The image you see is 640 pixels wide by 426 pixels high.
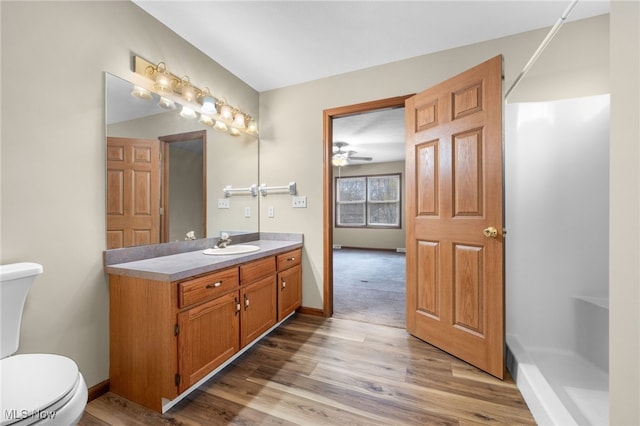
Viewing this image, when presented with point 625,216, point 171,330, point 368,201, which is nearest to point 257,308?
point 171,330

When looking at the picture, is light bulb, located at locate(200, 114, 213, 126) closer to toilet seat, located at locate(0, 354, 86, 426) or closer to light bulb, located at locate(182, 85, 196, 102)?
light bulb, located at locate(182, 85, 196, 102)

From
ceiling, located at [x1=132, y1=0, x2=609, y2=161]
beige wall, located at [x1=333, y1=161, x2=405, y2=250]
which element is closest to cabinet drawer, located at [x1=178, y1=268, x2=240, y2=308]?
ceiling, located at [x1=132, y1=0, x2=609, y2=161]

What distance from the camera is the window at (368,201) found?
23.0 feet

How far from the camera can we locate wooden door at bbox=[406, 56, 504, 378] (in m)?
1.67

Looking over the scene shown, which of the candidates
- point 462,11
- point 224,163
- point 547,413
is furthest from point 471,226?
point 224,163

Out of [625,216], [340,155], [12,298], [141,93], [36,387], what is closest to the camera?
[625,216]

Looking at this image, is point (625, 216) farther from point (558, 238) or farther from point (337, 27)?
point (337, 27)

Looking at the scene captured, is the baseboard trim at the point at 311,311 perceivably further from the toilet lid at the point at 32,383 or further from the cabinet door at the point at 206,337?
the toilet lid at the point at 32,383

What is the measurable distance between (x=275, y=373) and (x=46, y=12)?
2395 millimetres

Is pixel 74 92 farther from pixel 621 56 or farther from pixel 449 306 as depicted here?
pixel 449 306

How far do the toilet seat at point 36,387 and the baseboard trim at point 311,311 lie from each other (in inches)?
77.0

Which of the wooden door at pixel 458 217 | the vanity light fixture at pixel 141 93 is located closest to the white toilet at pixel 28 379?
the vanity light fixture at pixel 141 93

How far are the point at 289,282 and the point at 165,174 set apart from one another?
1394 millimetres

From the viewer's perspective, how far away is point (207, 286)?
5.07 feet
